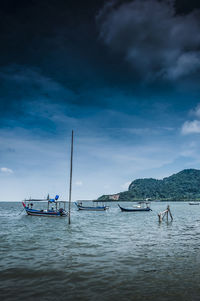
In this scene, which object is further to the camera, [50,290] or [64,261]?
[64,261]

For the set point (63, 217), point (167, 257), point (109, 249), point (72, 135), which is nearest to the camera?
point (167, 257)

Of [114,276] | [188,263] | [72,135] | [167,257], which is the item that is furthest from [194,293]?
[72,135]

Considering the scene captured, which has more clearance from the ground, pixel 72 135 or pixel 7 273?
pixel 72 135

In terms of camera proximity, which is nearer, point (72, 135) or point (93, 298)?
point (93, 298)

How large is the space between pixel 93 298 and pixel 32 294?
2.49m

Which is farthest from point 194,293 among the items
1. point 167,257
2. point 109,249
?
point 109,249

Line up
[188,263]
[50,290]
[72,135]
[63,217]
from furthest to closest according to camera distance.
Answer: [63,217], [72,135], [188,263], [50,290]

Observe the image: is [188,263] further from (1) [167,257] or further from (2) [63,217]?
(2) [63,217]

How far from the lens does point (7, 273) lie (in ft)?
36.5

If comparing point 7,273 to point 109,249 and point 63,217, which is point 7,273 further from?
point 63,217

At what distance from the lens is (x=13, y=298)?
8.12m

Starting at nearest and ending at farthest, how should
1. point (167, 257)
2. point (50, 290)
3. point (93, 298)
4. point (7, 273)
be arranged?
1. point (93, 298)
2. point (50, 290)
3. point (7, 273)
4. point (167, 257)

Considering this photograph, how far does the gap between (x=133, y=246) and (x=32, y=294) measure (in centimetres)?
1055

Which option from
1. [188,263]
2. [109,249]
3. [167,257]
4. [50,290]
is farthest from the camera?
[109,249]
